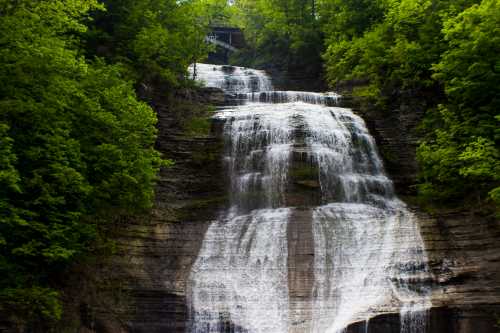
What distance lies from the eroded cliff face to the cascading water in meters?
0.29

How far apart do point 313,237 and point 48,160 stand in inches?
319

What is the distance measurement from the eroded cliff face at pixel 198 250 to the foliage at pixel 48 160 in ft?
5.50

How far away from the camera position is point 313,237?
17.8 m

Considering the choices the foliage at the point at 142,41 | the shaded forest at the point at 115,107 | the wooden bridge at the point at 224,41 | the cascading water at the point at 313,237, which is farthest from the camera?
the wooden bridge at the point at 224,41

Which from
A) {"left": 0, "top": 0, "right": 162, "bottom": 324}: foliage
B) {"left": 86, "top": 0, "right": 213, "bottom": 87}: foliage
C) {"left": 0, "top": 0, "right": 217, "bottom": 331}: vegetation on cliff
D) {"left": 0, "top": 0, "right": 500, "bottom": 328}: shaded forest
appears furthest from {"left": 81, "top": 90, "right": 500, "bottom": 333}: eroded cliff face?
{"left": 86, "top": 0, "right": 213, "bottom": 87}: foliage

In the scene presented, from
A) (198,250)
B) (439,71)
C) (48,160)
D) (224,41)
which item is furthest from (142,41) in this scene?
(224,41)

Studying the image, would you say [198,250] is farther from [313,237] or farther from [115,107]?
[115,107]

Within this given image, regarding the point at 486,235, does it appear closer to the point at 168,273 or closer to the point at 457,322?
the point at 457,322

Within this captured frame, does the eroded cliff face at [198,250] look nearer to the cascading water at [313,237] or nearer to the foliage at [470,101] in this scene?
the cascading water at [313,237]

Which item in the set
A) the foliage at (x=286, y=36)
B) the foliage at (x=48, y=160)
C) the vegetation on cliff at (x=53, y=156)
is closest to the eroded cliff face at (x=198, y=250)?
the vegetation on cliff at (x=53, y=156)

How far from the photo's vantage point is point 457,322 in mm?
14758

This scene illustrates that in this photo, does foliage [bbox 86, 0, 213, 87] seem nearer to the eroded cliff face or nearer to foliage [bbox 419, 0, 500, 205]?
the eroded cliff face

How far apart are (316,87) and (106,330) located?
24188mm

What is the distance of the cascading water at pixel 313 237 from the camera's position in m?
15.7
